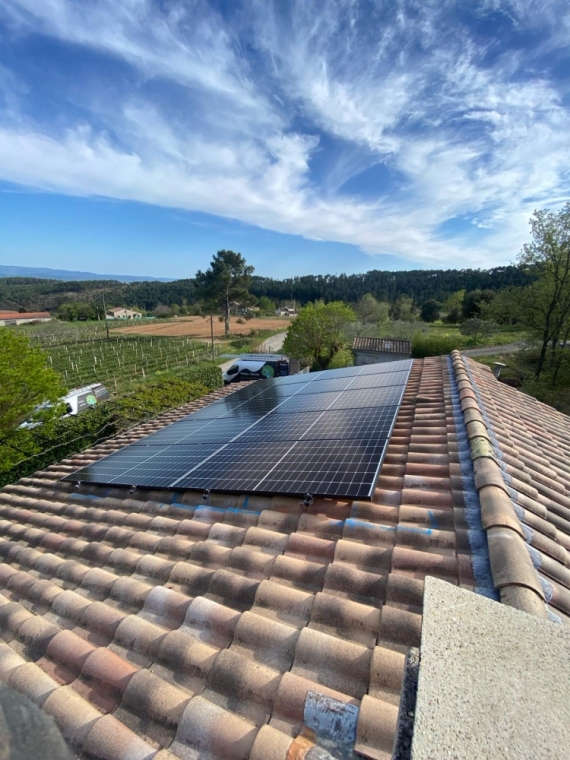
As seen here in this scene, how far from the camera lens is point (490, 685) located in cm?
116

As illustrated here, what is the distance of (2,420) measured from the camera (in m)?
12.6

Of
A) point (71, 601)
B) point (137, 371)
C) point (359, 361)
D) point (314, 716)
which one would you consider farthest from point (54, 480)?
point (137, 371)

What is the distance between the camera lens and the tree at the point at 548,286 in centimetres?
2272

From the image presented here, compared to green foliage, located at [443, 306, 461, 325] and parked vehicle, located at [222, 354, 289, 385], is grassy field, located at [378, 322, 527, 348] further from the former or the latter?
green foliage, located at [443, 306, 461, 325]

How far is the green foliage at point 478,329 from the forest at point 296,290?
55.6 metres

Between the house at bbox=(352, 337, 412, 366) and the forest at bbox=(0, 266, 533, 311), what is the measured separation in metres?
75.2

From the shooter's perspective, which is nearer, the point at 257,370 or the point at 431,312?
the point at 257,370

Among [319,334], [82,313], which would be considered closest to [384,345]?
[319,334]

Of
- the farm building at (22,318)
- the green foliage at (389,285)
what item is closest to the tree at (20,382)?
the green foliage at (389,285)

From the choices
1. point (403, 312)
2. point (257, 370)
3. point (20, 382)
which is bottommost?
point (257, 370)

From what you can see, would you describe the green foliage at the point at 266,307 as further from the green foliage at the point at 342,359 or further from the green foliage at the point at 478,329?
the green foliage at the point at 342,359

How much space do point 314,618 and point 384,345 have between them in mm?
34560

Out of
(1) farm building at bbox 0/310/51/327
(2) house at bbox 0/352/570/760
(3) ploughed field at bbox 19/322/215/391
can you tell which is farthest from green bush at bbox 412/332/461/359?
(1) farm building at bbox 0/310/51/327

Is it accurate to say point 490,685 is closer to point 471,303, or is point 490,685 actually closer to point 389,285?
point 471,303
